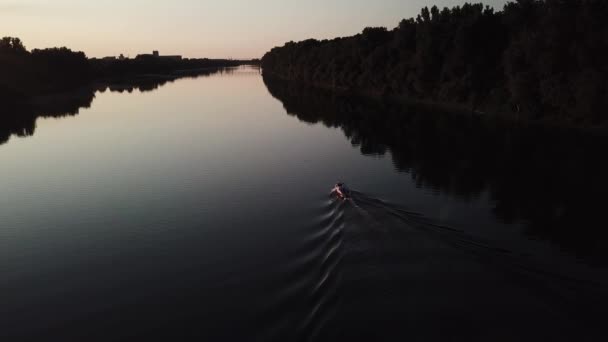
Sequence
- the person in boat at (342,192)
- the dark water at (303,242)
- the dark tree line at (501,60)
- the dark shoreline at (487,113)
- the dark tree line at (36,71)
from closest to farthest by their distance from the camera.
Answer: the dark water at (303,242) < the person in boat at (342,192) < the dark tree line at (501,60) < the dark shoreline at (487,113) < the dark tree line at (36,71)

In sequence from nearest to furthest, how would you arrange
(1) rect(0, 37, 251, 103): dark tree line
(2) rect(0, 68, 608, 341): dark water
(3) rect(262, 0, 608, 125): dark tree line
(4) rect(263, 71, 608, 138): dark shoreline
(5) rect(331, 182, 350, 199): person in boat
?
(2) rect(0, 68, 608, 341): dark water < (5) rect(331, 182, 350, 199): person in boat < (3) rect(262, 0, 608, 125): dark tree line < (4) rect(263, 71, 608, 138): dark shoreline < (1) rect(0, 37, 251, 103): dark tree line

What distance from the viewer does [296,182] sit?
4028 cm

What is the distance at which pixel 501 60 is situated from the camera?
82.2 m

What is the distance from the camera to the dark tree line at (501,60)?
6050 centimetres

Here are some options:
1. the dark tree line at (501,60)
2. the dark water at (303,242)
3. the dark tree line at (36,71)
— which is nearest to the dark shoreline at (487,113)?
the dark tree line at (501,60)

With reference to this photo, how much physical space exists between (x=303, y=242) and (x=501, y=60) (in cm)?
7211

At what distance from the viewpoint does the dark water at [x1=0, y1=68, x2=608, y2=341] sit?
18906mm

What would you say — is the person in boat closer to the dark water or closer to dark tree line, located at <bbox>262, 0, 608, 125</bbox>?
the dark water

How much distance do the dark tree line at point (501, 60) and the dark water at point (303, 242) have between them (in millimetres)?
8807

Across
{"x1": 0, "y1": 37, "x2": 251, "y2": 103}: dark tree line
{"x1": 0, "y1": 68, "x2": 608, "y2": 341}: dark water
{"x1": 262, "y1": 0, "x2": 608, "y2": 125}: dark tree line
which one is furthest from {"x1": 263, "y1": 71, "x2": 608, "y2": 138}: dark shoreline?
{"x1": 0, "y1": 37, "x2": 251, "y2": 103}: dark tree line

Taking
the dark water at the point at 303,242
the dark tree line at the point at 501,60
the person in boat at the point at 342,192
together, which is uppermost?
the dark tree line at the point at 501,60

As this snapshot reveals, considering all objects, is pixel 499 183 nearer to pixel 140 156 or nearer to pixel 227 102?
pixel 140 156

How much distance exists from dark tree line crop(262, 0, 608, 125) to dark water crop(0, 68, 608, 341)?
8807 mm

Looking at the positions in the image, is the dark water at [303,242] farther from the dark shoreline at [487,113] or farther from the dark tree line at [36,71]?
the dark tree line at [36,71]
